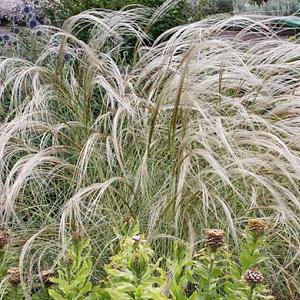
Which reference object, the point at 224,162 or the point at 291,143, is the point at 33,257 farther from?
the point at 291,143

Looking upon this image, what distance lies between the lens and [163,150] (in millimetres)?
2713

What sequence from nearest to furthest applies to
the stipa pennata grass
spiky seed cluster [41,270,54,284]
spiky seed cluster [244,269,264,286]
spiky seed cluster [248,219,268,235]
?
spiky seed cluster [244,269,264,286]
spiky seed cluster [248,219,268,235]
spiky seed cluster [41,270,54,284]
the stipa pennata grass

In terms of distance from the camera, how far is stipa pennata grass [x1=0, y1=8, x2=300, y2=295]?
236 cm

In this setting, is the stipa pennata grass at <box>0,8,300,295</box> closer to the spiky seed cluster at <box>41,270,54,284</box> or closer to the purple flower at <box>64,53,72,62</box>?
the spiky seed cluster at <box>41,270,54,284</box>

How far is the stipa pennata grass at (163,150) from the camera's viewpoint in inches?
92.9

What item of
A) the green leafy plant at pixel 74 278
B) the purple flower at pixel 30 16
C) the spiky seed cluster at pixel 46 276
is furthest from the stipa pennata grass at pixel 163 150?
the purple flower at pixel 30 16

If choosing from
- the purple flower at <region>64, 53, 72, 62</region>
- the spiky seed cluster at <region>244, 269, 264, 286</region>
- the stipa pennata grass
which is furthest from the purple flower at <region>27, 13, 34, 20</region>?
the spiky seed cluster at <region>244, 269, 264, 286</region>

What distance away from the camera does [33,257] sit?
2305mm

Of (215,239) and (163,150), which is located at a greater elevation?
(215,239)

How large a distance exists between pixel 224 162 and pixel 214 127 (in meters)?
0.14

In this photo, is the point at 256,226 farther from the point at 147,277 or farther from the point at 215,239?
the point at 147,277

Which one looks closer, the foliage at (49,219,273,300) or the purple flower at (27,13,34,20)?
the foliage at (49,219,273,300)

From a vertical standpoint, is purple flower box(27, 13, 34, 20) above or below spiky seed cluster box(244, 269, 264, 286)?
below

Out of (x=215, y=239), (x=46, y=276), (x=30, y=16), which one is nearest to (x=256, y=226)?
(x=215, y=239)
